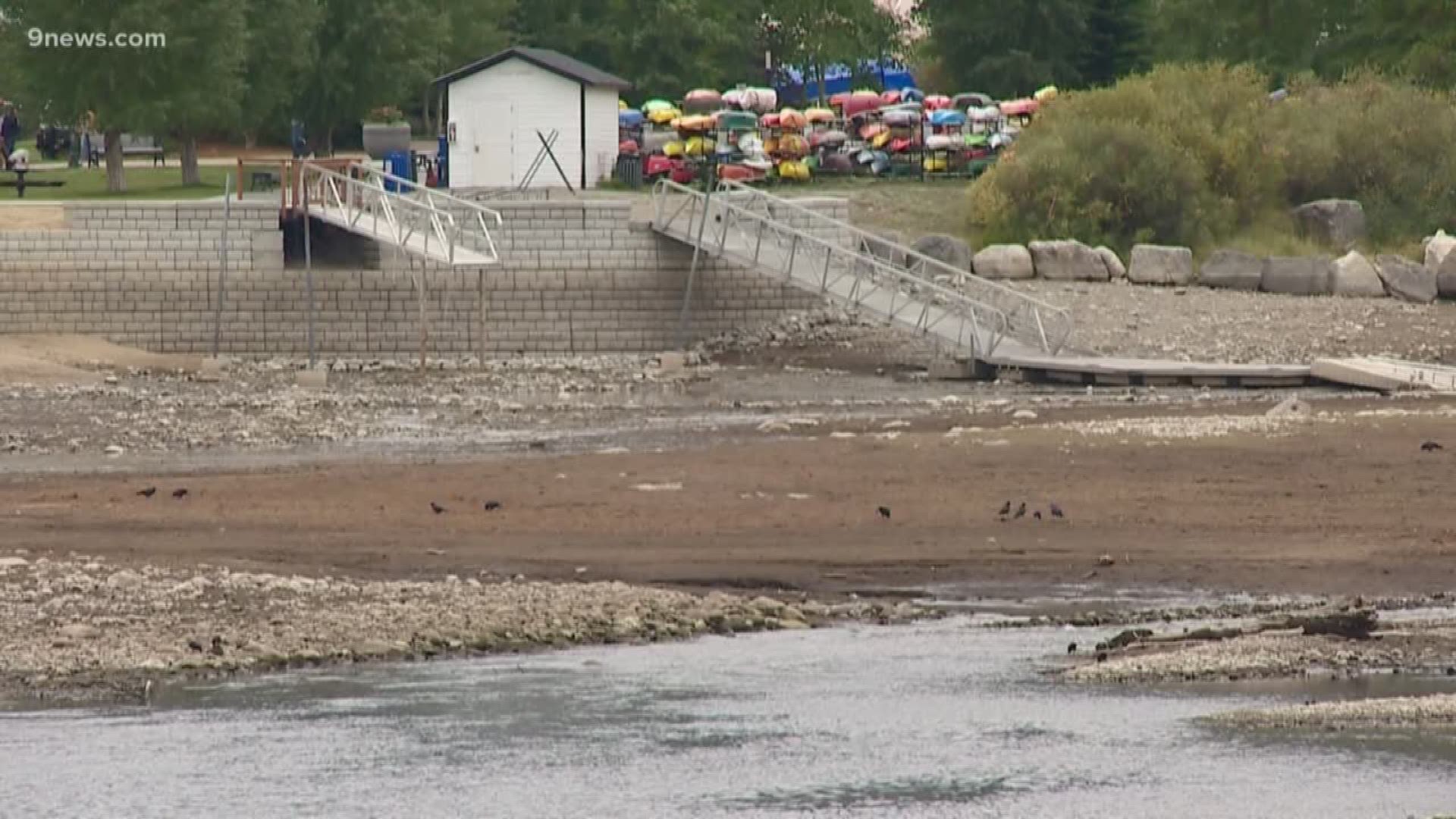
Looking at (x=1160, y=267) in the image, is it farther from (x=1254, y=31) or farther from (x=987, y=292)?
(x=1254, y=31)

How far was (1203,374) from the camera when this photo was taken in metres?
38.8

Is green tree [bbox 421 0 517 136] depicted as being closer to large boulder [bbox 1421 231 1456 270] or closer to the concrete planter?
the concrete planter

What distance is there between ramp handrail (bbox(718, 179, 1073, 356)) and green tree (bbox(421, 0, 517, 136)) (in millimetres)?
30946

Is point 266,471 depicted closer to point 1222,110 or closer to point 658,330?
point 658,330

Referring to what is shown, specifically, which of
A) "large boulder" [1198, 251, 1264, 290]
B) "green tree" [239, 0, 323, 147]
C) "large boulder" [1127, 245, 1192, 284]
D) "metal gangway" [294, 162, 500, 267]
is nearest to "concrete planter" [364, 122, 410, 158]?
"green tree" [239, 0, 323, 147]

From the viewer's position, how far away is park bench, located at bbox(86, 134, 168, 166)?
69500 mm

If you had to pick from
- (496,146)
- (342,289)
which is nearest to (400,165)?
(496,146)

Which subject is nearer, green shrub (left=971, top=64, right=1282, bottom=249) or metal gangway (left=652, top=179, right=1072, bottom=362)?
metal gangway (left=652, top=179, right=1072, bottom=362)

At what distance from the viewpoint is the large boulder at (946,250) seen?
4684 cm

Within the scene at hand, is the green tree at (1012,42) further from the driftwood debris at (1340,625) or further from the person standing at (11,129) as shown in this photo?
the driftwood debris at (1340,625)

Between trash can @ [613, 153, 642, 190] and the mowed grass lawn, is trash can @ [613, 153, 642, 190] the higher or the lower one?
the higher one

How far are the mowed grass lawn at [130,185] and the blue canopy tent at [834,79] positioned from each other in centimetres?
2409

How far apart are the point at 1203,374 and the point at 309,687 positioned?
20896 millimetres

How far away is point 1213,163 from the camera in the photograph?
52.5 m
